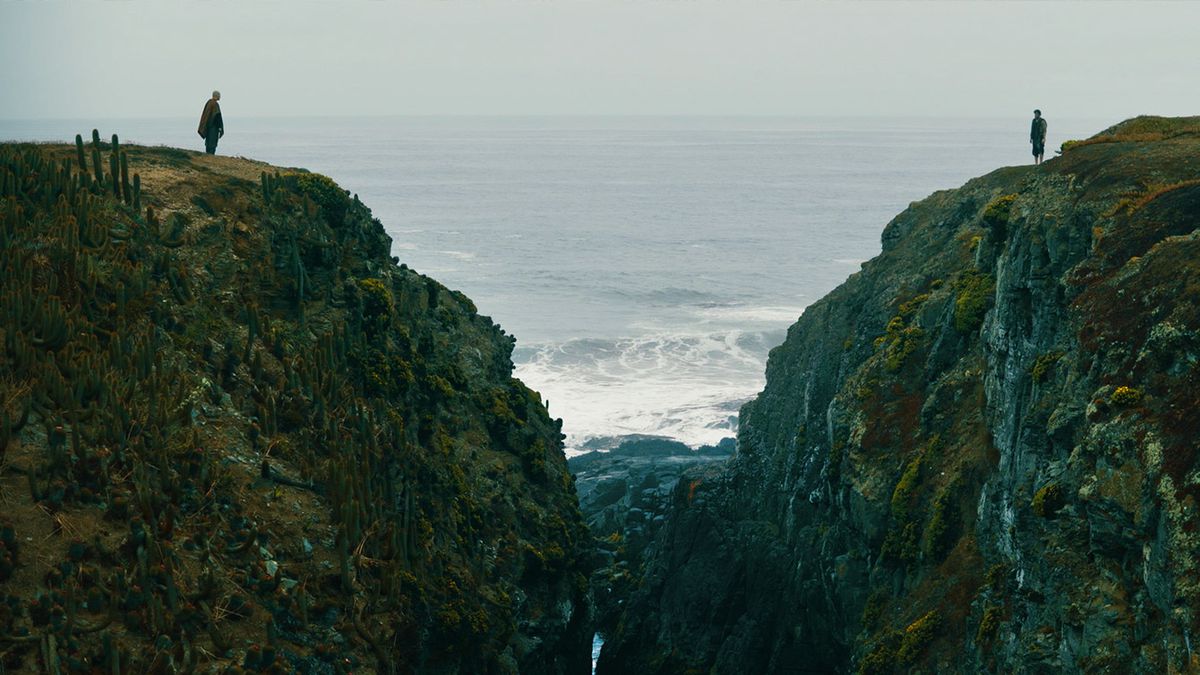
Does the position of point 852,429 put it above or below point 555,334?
above

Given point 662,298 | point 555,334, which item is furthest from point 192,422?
point 662,298

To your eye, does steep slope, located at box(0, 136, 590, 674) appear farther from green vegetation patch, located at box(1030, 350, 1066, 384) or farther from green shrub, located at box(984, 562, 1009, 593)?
green vegetation patch, located at box(1030, 350, 1066, 384)

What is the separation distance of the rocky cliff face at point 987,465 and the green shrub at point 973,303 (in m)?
0.09

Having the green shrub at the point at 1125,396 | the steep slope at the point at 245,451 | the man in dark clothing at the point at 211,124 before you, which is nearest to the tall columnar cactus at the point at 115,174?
the steep slope at the point at 245,451

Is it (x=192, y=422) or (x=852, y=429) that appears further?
(x=852, y=429)

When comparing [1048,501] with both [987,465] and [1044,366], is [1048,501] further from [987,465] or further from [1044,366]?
[987,465]

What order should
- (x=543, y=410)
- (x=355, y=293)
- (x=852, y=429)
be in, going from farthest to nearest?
(x=543, y=410)
(x=852, y=429)
(x=355, y=293)

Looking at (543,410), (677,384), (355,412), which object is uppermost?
(355,412)

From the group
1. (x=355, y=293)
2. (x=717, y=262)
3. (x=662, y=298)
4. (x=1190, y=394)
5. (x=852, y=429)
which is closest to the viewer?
(x=1190, y=394)

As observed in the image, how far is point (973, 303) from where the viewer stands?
42.9 metres

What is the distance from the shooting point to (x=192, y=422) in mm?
31203

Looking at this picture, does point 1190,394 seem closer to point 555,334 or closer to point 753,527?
point 753,527

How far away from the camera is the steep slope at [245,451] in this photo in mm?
26016

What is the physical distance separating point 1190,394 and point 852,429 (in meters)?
20.0
